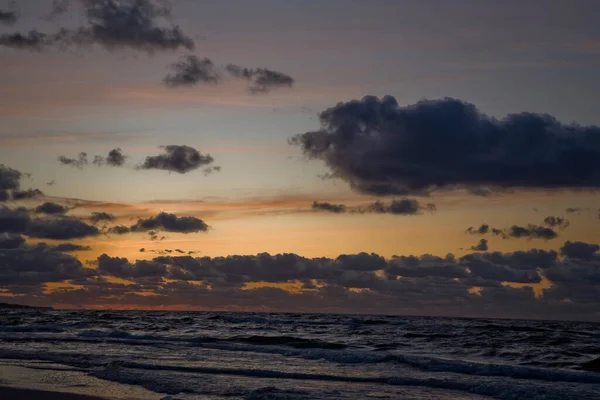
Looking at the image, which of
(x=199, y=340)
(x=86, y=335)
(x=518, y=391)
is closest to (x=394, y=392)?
(x=518, y=391)

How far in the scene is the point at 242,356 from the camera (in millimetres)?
34188

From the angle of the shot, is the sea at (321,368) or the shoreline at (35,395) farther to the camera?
the sea at (321,368)

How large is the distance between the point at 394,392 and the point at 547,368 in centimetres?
1261

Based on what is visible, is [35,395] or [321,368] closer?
[35,395]

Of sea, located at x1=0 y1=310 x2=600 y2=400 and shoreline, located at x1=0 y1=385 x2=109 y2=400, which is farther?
sea, located at x1=0 y1=310 x2=600 y2=400

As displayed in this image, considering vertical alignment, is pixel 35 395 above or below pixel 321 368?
above

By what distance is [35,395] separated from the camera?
1836 cm

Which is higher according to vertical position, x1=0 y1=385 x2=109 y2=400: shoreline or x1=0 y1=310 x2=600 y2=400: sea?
x1=0 y1=385 x2=109 y2=400: shoreline

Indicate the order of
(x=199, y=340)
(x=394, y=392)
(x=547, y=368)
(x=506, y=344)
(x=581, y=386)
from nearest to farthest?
(x=394, y=392) → (x=581, y=386) → (x=547, y=368) → (x=506, y=344) → (x=199, y=340)

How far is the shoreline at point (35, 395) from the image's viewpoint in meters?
18.0

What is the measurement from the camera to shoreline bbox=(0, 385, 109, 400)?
18.0 meters

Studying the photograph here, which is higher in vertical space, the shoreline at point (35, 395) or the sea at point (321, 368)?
the shoreline at point (35, 395)

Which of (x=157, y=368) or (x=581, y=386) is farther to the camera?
(x=157, y=368)

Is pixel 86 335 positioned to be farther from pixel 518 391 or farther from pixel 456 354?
pixel 518 391
